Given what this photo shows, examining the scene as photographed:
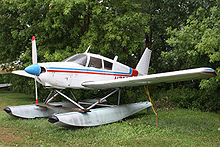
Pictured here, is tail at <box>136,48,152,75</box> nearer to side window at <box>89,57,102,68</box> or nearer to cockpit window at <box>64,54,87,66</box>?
side window at <box>89,57,102,68</box>

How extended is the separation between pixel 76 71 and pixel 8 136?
2.92 meters

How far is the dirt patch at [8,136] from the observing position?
5957 millimetres

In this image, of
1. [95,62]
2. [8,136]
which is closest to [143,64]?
[95,62]

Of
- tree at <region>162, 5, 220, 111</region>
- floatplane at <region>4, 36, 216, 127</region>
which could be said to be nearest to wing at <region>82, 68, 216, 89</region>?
floatplane at <region>4, 36, 216, 127</region>

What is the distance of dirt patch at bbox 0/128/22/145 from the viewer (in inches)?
235

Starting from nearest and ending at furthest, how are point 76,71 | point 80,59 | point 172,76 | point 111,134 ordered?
1. point 172,76
2. point 111,134
3. point 76,71
4. point 80,59

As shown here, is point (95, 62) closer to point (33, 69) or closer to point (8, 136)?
point (33, 69)

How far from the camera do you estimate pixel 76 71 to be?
25.8 ft

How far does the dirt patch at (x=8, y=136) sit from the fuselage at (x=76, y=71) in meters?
1.82

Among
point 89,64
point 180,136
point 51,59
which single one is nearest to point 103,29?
point 51,59

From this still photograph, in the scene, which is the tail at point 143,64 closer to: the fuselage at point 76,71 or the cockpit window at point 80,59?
the fuselage at point 76,71

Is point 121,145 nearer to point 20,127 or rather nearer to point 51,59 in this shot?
point 20,127

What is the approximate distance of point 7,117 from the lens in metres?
8.58

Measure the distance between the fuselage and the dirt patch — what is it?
5.96 ft
